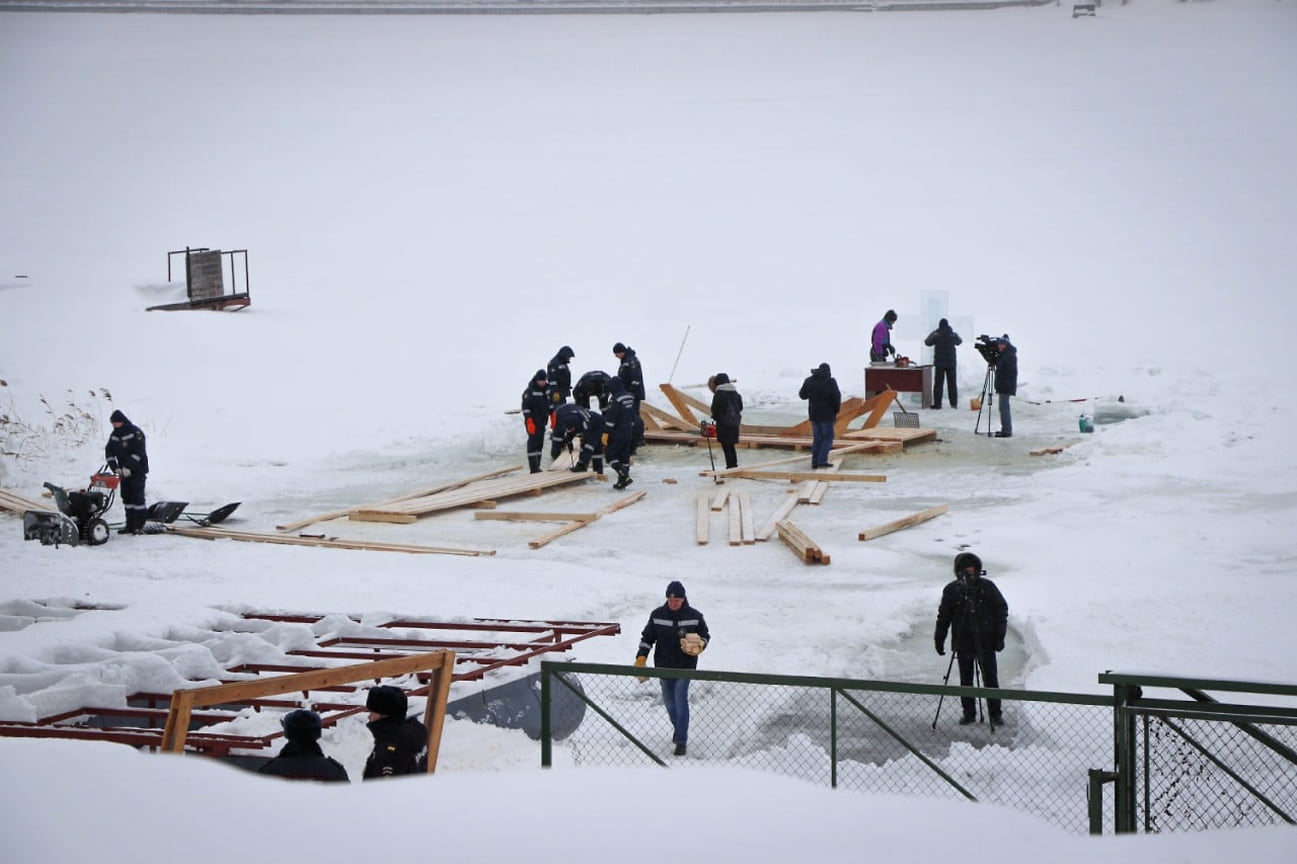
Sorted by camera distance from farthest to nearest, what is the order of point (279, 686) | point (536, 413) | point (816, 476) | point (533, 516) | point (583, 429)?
point (536, 413)
point (583, 429)
point (816, 476)
point (533, 516)
point (279, 686)

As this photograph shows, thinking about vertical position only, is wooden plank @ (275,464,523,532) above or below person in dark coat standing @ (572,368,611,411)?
below

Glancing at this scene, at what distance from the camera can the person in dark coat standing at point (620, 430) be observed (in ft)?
61.2

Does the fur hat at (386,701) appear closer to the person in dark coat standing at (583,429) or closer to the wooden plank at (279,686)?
the wooden plank at (279,686)

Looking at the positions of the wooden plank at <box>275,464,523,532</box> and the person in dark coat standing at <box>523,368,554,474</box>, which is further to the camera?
the person in dark coat standing at <box>523,368,554,474</box>

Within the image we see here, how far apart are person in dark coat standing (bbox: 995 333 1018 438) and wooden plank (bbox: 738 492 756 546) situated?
19.4ft

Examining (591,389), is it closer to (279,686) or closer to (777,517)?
(777,517)

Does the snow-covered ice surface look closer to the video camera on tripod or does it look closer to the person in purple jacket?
the video camera on tripod

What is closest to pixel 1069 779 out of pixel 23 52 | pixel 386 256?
pixel 386 256

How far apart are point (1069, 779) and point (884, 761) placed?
1.16m

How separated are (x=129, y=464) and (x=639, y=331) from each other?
19.3 metres

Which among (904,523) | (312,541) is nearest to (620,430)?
(904,523)

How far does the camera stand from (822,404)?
19.2 meters

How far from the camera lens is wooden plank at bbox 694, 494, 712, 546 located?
51.4 feet

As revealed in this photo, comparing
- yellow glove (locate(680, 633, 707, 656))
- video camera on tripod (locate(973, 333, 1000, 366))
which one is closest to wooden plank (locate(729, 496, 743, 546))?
yellow glove (locate(680, 633, 707, 656))
